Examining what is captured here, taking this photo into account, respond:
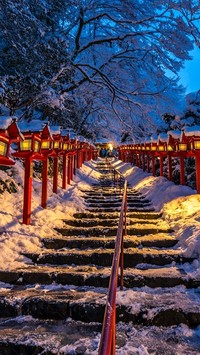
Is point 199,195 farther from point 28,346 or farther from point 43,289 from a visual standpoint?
point 28,346

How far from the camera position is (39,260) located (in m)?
5.29

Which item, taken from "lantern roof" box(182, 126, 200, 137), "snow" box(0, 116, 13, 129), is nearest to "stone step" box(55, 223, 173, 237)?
"snow" box(0, 116, 13, 129)

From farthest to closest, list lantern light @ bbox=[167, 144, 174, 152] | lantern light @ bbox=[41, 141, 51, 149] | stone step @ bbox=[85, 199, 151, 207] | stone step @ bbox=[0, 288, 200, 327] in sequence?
lantern light @ bbox=[167, 144, 174, 152] → stone step @ bbox=[85, 199, 151, 207] → lantern light @ bbox=[41, 141, 51, 149] → stone step @ bbox=[0, 288, 200, 327]

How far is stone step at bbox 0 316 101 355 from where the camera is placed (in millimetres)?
3025

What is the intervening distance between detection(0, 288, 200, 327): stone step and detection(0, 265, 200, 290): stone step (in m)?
0.39

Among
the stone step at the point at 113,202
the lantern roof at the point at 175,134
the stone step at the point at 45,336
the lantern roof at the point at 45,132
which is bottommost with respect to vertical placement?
the stone step at the point at 45,336

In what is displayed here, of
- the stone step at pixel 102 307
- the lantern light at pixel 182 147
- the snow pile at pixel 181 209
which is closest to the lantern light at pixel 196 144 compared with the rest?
the lantern light at pixel 182 147

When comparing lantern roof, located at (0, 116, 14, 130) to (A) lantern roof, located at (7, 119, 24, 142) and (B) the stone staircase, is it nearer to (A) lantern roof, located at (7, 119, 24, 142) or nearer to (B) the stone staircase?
(A) lantern roof, located at (7, 119, 24, 142)

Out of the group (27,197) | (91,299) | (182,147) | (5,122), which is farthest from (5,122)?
(182,147)

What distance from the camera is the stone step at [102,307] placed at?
3602mm

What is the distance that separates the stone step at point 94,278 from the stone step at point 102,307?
391mm

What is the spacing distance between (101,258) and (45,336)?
2.23 m

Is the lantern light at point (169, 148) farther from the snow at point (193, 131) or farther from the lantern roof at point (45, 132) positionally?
the lantern roof at point (45, 132)

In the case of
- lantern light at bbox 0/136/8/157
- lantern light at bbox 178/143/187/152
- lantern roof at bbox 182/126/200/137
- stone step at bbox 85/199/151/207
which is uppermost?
lantern roof at bbox 182/126/200/137
